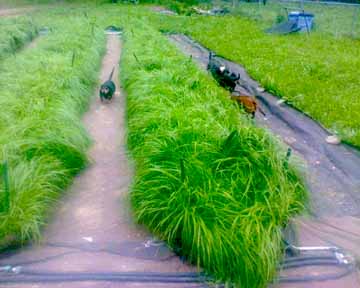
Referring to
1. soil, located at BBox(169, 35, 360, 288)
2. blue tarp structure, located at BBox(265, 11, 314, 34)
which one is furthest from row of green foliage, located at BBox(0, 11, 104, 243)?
blue tarp structure, located at BBox(265, 11, 314, 34)

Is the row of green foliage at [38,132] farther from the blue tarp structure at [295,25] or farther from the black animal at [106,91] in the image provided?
the blue tarp structure at [295,25]

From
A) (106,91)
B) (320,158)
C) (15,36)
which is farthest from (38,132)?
(15,36)

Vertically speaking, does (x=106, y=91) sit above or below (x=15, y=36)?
below

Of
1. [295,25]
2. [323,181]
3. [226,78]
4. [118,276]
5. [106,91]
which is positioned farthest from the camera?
[295,25]

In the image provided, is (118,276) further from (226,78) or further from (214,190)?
(226,78)

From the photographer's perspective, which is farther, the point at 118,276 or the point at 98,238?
the point at 98,238

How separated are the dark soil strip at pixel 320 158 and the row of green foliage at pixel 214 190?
44 centimetres

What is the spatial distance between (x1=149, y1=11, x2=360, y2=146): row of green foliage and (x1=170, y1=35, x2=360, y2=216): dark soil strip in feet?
0.60

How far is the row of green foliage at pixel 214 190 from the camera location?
7.68 ft

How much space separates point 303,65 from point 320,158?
12.3 feet

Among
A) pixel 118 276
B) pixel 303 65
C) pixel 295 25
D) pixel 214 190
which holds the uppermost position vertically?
pixel 295 25

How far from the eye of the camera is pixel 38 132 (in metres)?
3.50

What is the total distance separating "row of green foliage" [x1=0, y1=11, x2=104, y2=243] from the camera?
2652mm

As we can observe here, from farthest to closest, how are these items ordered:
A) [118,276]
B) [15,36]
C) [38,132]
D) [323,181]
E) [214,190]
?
[15,36] → [323,181] → [38,132] → [214,190] → [118,276]
